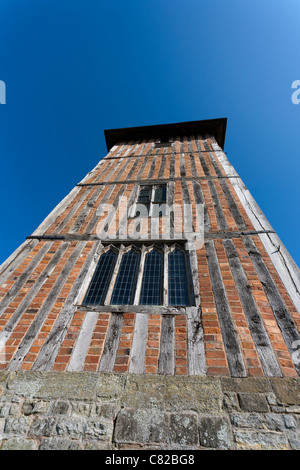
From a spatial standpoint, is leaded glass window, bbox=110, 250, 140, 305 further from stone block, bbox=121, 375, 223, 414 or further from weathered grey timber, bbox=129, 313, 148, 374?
stone block, bbox=121, 375, 223, 414

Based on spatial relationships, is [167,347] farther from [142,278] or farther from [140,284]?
[142,278]

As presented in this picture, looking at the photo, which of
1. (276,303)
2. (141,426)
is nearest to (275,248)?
(276,303)

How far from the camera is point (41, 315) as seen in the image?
11.4 feet

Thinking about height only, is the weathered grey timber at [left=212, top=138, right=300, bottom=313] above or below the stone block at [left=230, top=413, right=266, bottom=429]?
→ above

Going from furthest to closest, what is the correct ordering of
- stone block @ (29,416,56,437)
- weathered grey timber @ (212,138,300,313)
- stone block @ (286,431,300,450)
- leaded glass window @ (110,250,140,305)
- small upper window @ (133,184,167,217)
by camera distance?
small upper window @ (133,184,167,217), leaded glass window @ (110,250,140,305), weathered grey timber @ (212,138,300,313), stone block @ (29,416,56,437), stone block @ (286,431,300,450)

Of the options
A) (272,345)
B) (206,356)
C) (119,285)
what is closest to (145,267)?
(119,285)

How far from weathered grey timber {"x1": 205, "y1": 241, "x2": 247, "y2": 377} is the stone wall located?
0.17 meters

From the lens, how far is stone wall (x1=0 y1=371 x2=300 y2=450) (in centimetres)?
220

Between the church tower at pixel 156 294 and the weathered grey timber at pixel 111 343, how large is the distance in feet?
0.05

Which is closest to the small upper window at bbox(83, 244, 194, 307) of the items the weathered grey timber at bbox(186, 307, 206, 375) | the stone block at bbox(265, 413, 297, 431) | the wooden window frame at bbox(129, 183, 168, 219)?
the weathered grey timber at bbox(186, 307, 206, 375)

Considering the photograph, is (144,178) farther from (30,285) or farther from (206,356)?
(206,356)
